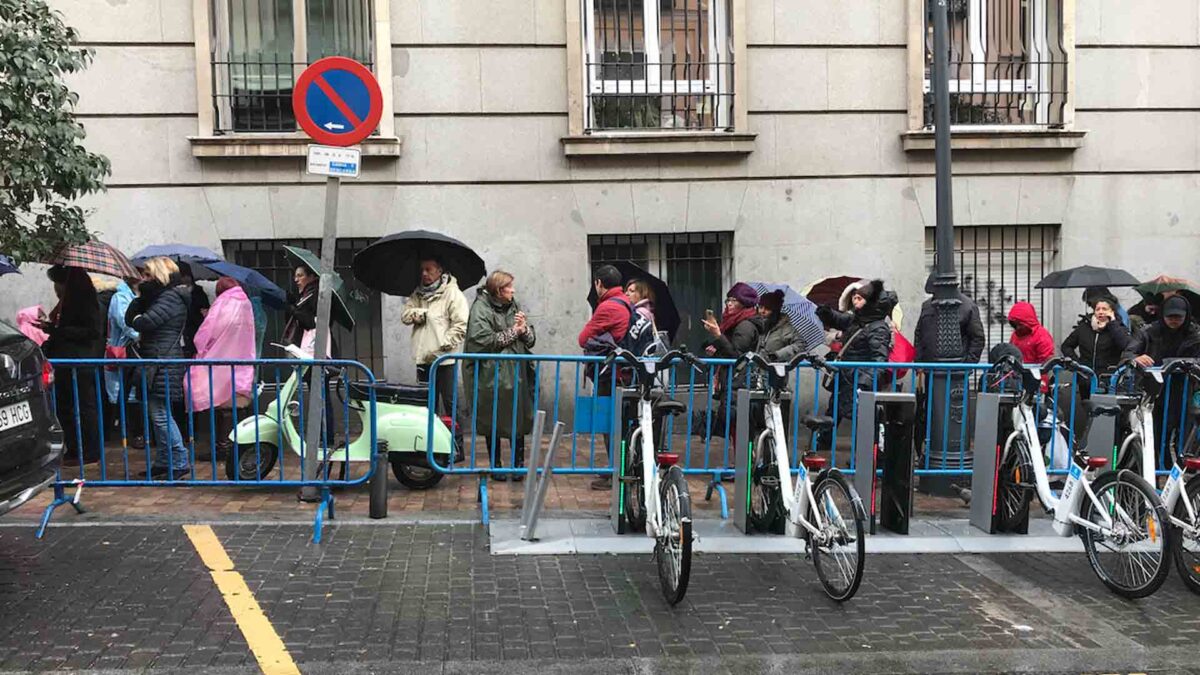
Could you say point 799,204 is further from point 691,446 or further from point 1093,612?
point 1093,612

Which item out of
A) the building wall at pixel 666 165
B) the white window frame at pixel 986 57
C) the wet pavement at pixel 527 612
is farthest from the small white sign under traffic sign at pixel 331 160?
the white window frame at pixel 986 57

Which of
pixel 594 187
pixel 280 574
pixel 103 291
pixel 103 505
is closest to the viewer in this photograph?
pixel 280 574

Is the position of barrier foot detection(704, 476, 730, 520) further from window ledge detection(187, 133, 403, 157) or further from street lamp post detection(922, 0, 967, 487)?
window ledge detection(187, 133, 403, 157)

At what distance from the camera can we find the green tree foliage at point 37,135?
681 centimetres

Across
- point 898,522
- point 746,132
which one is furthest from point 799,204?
point 898,522

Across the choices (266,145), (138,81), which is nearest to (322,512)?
(266,145)

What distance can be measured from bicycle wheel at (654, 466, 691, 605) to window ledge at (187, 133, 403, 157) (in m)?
6.03

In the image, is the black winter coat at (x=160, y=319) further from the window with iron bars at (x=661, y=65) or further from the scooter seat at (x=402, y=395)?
the window with iron bars at (x=661, y=65)

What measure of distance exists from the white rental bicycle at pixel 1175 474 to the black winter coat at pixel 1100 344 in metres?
2.37

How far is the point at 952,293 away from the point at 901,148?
11.7 ft

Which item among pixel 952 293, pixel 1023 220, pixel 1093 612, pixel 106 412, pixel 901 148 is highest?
pixel 901 148

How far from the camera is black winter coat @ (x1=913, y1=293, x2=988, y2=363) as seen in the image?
25.2 feet

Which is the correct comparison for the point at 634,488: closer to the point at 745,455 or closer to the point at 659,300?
the point at 745,455

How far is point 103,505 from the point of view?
682 cm
